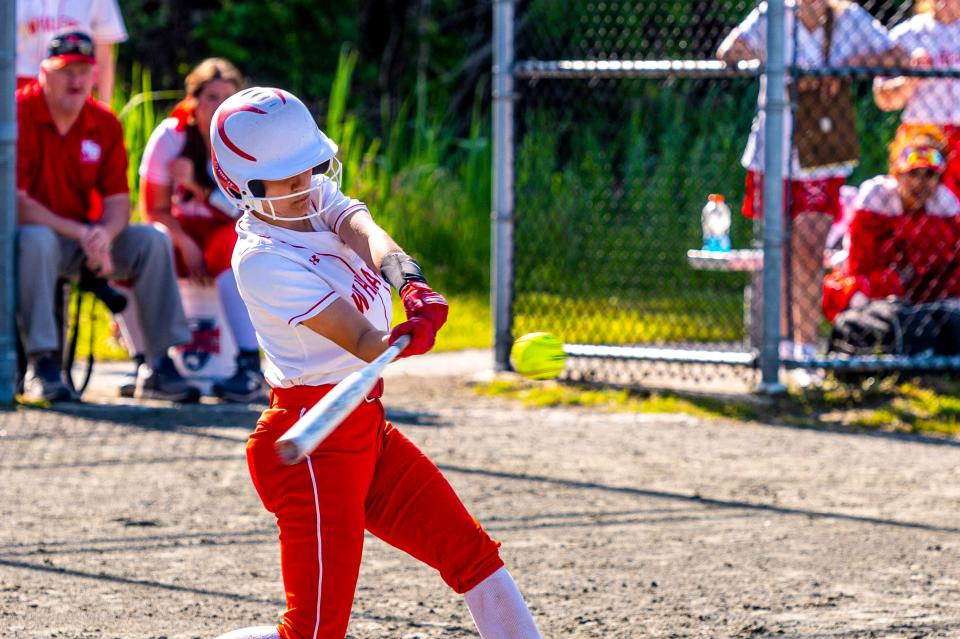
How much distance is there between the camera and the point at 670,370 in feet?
26.2

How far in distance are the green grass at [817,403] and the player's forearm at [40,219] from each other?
2.16m

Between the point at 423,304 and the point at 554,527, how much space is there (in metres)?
2.21

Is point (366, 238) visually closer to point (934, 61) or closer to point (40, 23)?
point (40, 23)

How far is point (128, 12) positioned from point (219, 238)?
917 cm

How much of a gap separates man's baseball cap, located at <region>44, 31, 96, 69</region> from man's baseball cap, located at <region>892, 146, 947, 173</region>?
13.3ft

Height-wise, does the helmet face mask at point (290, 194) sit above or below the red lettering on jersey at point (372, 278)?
above

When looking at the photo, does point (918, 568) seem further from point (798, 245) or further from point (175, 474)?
point (798, 245)

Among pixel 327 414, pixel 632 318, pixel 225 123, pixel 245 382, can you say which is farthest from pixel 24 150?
pixel 327 414

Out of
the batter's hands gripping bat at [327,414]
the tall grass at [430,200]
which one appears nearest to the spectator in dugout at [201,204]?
the tall grass at [430,200]

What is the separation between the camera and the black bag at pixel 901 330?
722 centimetres

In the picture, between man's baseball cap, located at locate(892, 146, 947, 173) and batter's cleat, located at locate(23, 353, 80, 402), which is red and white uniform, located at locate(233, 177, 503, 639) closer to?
batter's cleat, located at locate(23, 353, 80, 402)

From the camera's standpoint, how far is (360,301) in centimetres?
310

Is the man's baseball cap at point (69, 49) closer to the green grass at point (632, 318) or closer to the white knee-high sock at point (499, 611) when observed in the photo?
the green grass at point (632, 318)

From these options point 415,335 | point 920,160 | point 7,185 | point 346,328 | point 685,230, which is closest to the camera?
point 415,335
